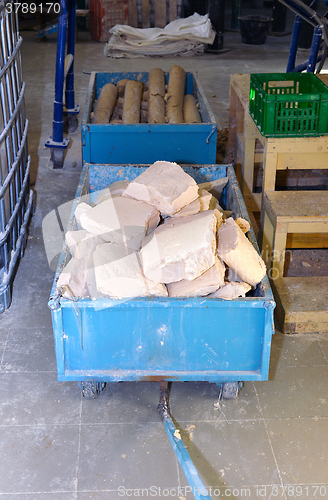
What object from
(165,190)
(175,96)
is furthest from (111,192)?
(175,96)

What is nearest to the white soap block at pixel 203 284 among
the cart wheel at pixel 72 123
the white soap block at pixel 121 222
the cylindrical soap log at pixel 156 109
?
the white soap block at pixel 121 222

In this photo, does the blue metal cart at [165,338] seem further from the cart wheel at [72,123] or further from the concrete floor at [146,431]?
the cart wheel at [72,123]

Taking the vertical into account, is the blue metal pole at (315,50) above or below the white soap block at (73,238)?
above

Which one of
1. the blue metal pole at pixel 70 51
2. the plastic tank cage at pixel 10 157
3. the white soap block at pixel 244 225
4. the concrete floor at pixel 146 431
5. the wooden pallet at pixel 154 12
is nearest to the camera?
the concrete floor at pixel 146 431

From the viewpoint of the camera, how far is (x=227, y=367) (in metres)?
3.54

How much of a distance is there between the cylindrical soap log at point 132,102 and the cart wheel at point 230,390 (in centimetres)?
344

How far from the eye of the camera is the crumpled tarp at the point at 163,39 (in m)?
13.4

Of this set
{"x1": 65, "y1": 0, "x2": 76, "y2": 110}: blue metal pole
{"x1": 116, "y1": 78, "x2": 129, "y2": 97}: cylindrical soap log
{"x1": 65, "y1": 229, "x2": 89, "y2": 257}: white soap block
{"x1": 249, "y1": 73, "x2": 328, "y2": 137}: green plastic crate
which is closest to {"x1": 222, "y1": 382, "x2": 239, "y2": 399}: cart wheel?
{"x1": 65, "y1": 229, "x2": 89, "y2": 257}: white soap block

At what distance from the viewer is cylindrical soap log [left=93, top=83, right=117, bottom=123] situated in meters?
6.20

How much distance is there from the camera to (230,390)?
3.76 m

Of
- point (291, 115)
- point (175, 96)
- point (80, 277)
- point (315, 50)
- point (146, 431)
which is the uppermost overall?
point (315, 50)

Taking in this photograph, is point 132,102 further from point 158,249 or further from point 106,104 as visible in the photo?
point 158,249

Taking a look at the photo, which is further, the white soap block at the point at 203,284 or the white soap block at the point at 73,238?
the white soap block at the point at 73,238

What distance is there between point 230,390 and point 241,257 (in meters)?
0.99
